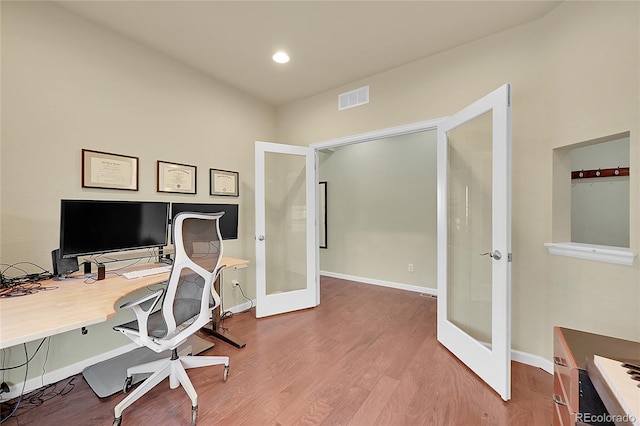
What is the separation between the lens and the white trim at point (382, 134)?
105 inches

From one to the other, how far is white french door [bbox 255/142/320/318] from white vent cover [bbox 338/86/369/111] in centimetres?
71

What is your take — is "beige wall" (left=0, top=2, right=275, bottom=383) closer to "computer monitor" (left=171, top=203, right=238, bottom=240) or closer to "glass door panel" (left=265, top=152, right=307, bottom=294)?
"computer monitor" (left=171, top=203, right=238, bottom=240)

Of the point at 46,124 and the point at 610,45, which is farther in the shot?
the point at 46,124

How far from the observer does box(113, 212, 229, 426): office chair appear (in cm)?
156

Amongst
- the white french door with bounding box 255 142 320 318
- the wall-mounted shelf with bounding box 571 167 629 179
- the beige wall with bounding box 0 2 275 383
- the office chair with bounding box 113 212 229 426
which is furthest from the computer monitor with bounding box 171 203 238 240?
the wall-mounted shelf with bounding box 571 167 629 179

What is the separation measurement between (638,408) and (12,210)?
3.41 metres

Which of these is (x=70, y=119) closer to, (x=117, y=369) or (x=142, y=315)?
(x=142, y=315)

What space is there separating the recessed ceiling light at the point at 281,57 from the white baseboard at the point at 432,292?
3565 mm

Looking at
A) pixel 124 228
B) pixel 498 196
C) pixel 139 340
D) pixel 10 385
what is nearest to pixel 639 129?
pixel 498 196

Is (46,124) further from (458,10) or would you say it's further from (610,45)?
(610,45)

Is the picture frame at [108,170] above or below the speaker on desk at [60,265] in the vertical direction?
Answer: above

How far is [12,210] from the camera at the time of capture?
1.81 meters

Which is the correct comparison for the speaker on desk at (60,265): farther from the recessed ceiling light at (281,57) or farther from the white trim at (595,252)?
the white trim at (595,252)

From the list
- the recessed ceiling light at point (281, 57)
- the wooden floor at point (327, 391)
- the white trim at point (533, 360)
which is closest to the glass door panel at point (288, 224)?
the wooden floor at point (327, 391)
